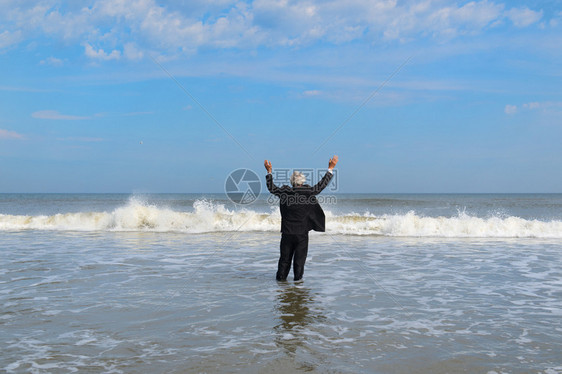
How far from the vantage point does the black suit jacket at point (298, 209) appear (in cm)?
719

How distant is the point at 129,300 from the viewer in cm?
632

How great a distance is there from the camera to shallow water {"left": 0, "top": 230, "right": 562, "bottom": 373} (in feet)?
13.6

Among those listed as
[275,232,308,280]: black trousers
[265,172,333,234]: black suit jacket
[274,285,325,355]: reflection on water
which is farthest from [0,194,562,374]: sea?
[265,172,333,234]: black suit jacket

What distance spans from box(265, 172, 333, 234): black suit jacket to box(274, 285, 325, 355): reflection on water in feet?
3.22

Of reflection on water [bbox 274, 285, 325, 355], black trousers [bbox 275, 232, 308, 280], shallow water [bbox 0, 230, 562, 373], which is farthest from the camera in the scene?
black trousers [bbox 275, 232, 308, 280]

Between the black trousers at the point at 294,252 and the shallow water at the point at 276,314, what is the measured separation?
21cm

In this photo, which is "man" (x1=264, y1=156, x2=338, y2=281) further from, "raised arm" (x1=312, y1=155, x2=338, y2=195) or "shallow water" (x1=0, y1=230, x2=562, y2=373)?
"shallow water" (x1=0, y1=230, x2=562, y2=373)

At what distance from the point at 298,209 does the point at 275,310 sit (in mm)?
1912

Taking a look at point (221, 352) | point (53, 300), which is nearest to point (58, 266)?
point (53, 300)

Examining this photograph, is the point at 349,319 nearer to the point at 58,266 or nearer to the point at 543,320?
the point at 543,320

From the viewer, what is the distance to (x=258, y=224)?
19.3 meters

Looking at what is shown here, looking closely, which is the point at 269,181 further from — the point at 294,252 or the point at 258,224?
the point at 258,224

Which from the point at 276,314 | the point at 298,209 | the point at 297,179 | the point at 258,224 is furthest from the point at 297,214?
the point at 258,224

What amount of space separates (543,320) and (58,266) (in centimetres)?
850
